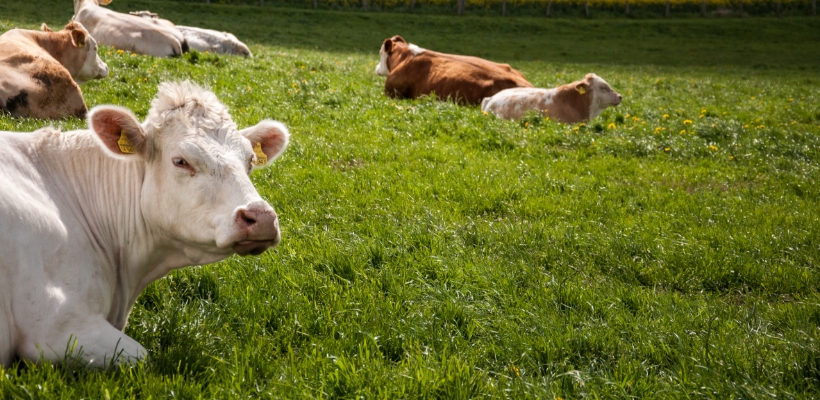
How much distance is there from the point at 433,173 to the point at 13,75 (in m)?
5.20

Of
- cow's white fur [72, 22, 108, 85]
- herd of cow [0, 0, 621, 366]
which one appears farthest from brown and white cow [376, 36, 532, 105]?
herd of cow [0, 0, 621, 366]

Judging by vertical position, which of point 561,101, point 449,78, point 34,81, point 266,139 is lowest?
point 561,101

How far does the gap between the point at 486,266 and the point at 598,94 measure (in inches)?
346

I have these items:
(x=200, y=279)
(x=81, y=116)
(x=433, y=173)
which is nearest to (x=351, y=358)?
(x=200, y=279)

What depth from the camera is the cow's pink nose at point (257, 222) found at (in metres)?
3.42

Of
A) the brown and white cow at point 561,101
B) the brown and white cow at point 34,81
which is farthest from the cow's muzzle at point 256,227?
the brown and white cow at point 561,101

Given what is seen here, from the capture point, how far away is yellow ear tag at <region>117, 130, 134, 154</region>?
12.2 ft

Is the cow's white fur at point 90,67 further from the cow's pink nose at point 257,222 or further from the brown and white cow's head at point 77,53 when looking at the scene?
the cow's pink nose at point 257,222

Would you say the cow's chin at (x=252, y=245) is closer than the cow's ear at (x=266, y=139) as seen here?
Yes

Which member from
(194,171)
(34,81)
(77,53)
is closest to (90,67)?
(77,53)

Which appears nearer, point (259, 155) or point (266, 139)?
point (259, 155)

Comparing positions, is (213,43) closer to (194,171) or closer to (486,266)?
(486,266)

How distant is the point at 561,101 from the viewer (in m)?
12.6

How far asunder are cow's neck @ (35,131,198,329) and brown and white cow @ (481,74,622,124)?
29.9 ft
